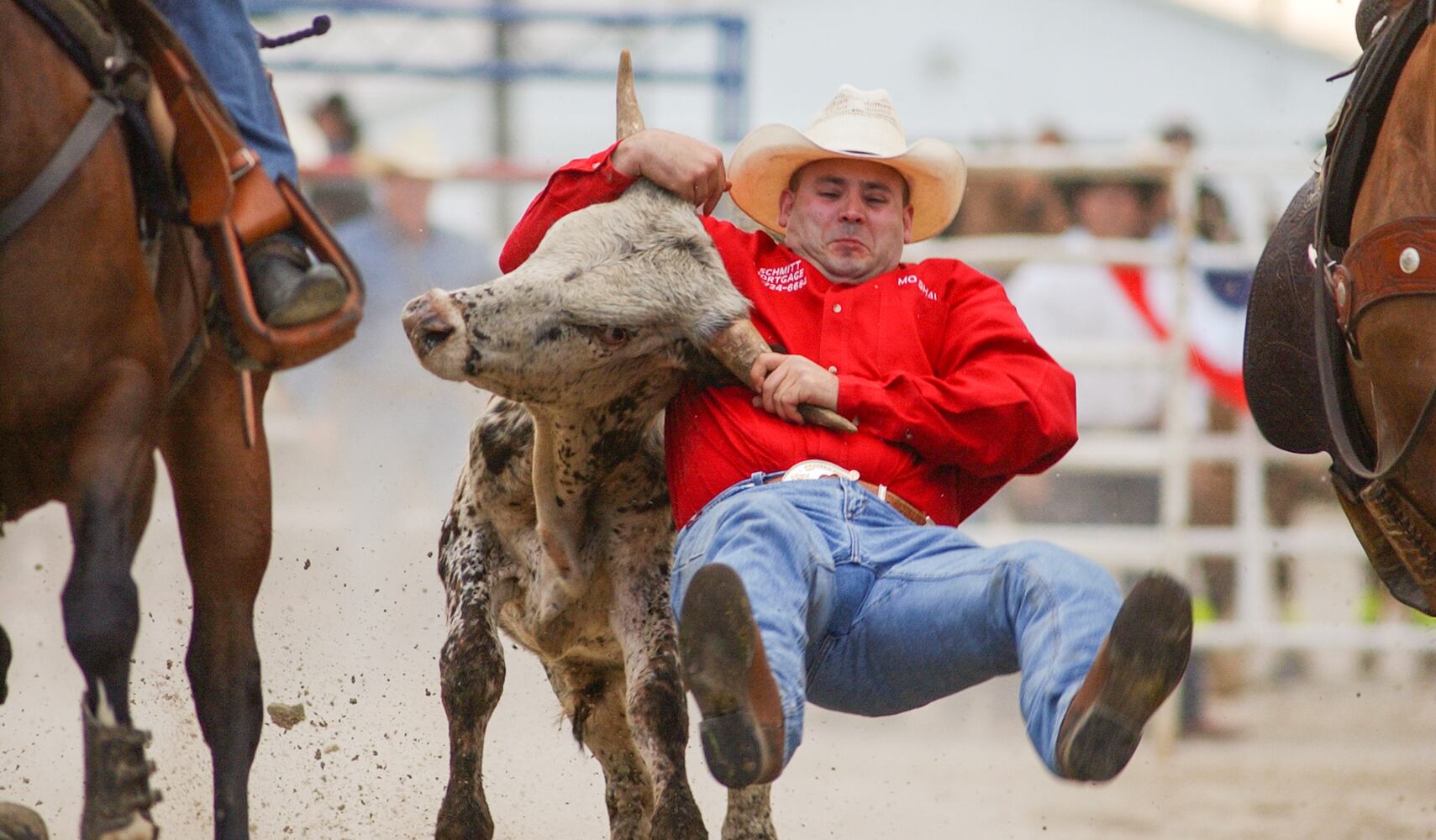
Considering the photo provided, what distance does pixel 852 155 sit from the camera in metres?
3.97

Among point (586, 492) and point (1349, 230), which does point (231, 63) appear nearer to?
point (586, 492)

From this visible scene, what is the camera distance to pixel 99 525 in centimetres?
315

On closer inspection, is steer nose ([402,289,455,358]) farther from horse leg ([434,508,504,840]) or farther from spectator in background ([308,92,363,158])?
spectator in background ([308,92,363,158])

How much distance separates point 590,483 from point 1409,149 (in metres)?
1.89

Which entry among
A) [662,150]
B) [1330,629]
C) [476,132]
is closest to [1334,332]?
[662,150]

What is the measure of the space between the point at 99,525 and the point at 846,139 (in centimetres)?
174

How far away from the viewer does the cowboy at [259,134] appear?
3.57m

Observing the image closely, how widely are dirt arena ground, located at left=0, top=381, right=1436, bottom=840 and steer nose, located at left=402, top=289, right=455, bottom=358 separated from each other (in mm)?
1603

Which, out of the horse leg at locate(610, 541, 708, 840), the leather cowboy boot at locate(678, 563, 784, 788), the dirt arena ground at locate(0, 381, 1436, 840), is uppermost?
the leather cowboy boot at locate(678, 563, 784, 788)

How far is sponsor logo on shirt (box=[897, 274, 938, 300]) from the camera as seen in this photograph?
397 centimetres

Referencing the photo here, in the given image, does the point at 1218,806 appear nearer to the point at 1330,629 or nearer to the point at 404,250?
the point at 1330,629

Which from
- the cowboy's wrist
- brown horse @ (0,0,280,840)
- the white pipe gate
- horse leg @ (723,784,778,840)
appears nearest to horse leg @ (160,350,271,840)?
brown horse @ (0,0,280,840)

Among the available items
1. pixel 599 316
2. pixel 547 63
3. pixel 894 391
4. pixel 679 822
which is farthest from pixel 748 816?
pixel 547 63

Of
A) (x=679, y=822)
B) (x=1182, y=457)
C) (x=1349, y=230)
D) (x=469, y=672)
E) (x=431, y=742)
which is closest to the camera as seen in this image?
(x=1349, y=230)
